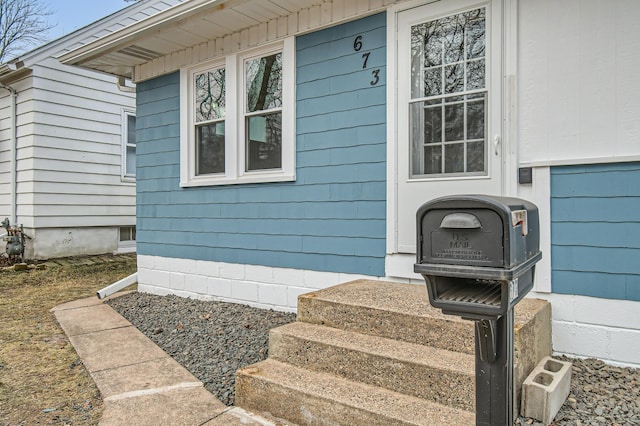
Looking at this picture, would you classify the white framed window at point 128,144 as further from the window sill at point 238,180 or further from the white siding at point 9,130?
the window sill at point 238,180

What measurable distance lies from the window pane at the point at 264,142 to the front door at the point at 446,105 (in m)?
1.35

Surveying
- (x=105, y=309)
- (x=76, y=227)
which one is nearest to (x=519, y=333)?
(x=105, y=309)

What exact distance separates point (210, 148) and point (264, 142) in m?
0.83

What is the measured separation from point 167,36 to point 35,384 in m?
3.50

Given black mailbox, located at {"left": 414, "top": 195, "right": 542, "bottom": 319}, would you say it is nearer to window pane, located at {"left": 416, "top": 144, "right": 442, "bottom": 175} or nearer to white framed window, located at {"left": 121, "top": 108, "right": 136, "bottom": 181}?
window pane, located at {"left": 416, "top": 144, "right": 442, "bottom": 175}

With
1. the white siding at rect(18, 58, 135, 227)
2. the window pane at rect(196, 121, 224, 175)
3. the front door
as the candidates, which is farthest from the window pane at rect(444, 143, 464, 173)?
the white siding at rect(18, 58, 135, 227)

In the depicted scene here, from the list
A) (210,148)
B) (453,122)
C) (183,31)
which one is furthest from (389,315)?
(183,31)

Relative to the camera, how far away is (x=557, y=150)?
2871mm

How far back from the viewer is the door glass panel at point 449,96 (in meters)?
3.18

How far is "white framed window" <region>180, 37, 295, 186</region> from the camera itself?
164 inches

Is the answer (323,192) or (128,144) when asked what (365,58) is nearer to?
(323,192)

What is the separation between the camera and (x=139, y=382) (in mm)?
2746

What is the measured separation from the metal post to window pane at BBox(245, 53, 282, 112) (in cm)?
344

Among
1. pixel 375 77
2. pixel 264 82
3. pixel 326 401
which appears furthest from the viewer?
pixel 264 82
